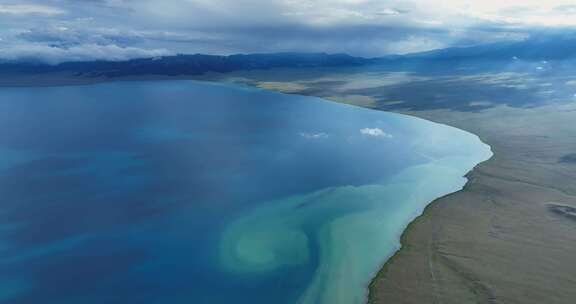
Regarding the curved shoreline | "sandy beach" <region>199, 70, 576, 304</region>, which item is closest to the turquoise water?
the curved shoreline

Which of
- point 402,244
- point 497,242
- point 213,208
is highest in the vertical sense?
point 213,208

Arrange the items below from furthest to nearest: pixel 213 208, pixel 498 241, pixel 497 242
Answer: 1. pixel 213 208
2. pixel 498 241
3. pixel 497 242

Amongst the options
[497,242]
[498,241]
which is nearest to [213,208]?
[497,242]

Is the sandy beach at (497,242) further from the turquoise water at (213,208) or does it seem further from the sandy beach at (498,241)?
the turquoise water at (213,208)

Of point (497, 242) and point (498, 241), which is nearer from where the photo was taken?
point (497, 242)

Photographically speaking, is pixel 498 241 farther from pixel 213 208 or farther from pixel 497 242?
pixel 213 208

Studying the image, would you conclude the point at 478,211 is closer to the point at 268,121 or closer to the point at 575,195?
the point at 575,195

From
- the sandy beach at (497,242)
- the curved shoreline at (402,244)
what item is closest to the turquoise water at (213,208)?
the curved shoreline at (402,244)

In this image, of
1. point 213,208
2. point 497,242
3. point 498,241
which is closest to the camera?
point 497,242

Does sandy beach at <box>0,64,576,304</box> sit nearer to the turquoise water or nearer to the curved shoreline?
the curved shoreline

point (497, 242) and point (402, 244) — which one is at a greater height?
point (497, 242)
